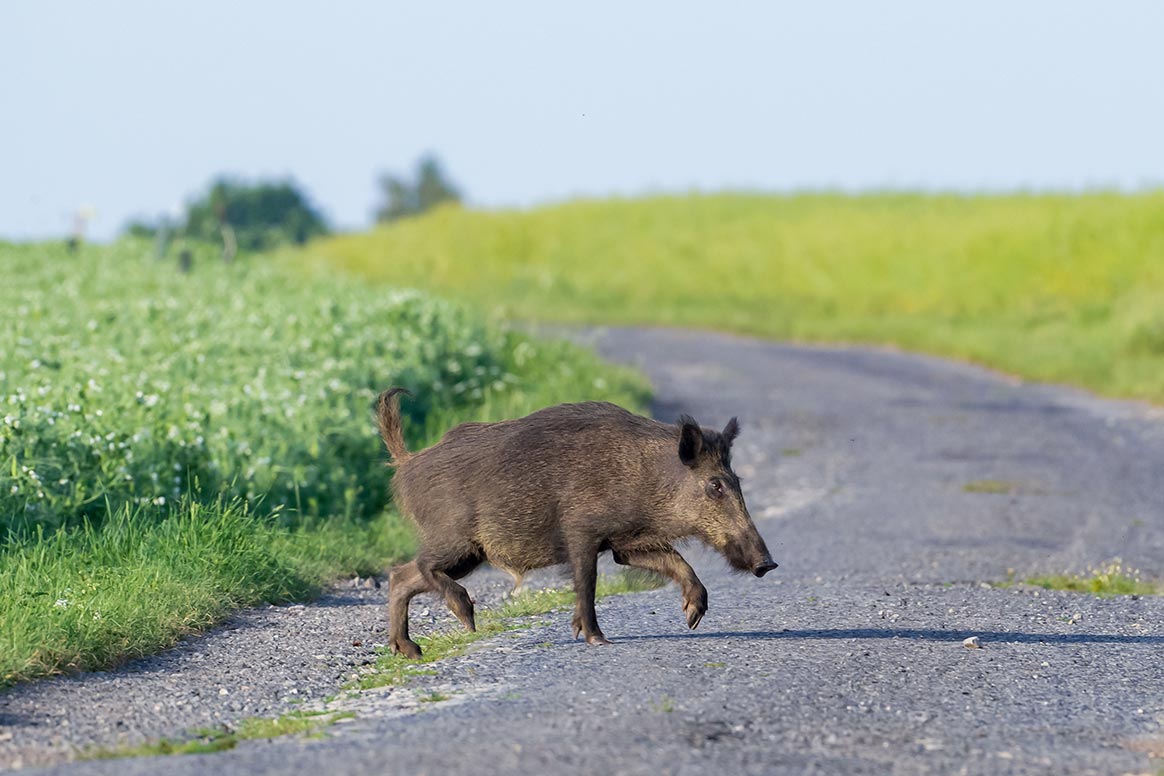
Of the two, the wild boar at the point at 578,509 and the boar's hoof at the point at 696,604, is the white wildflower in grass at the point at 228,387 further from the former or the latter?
the boar's hoof at the point at 696,604

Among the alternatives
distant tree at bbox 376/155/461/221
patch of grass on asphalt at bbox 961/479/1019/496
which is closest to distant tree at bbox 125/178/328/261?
distant tree at bbox 376/155/461/221

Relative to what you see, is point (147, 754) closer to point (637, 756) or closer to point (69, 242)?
point (637, 756)

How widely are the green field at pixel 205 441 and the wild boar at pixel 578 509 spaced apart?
4.50 ft

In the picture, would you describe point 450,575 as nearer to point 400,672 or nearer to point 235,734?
point 400,672

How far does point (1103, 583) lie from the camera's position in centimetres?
968

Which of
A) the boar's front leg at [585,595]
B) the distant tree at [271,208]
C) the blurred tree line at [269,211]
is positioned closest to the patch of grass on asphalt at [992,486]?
the boar's front leg at [585,595]

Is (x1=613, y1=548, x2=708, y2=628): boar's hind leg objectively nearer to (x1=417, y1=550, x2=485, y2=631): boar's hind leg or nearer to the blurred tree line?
(x1=417, y1=550, x2=485, y2=631): boar's hind leg

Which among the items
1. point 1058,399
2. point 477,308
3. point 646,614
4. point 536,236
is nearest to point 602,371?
point 477,308

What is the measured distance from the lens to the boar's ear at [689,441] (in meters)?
7.26

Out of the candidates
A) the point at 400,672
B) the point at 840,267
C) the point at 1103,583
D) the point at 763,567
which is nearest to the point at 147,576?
the point at 400,672

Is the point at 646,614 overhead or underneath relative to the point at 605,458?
underneath

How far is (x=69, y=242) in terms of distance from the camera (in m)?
33.5

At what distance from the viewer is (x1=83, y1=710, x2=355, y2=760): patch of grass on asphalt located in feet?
18.1

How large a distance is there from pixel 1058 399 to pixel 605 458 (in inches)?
542
